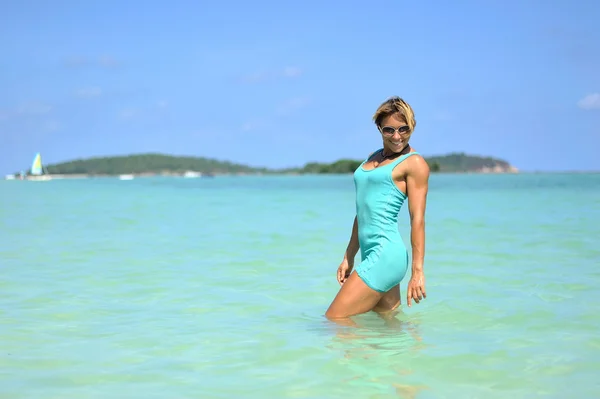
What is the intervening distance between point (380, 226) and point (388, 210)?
0.51 feet

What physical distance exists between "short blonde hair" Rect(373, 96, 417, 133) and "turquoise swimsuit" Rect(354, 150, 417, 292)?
27cm

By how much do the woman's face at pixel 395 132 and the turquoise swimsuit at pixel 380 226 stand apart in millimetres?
112

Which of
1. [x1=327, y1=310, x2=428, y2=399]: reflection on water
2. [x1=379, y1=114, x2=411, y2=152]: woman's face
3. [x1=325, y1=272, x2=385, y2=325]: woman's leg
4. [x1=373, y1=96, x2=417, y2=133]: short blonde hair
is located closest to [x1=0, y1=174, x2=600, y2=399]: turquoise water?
[x1=327, y1=310, x2=428, y2=399]: reflection on water

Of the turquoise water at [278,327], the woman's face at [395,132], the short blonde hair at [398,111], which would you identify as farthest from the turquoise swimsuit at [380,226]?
the turquoise water at [278,327]

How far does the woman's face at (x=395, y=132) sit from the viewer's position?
5.66m

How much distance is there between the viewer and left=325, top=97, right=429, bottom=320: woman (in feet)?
18.5

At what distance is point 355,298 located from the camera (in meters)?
6.11

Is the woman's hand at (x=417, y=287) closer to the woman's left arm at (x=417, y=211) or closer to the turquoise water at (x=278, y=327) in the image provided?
the woman's left arm at (x=417, y=211)

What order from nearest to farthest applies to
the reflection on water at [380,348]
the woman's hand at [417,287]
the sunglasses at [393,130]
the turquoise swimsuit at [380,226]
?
the reflection on water at [380,348] → the woman's hand at [417,287] → the sunglasses at [393,130] → the turquoise swimsuit at [380,226]

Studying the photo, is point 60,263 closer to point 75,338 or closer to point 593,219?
point 75,338

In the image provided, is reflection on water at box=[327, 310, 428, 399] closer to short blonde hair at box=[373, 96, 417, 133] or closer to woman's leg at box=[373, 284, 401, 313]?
woman's leg at box=[373, 284, 401, 313]

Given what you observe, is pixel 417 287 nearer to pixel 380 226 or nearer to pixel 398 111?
pixel 380 226

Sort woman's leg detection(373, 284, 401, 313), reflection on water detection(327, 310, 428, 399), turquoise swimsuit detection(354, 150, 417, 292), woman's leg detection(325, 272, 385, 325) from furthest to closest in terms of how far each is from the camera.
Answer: woman's leg detection(373, 284, 401, 313), woman's leg detection(325, 272, 385, 325), turquoise swimsuit detection(354, 150, 417, 292), reflection on water detection(327, 310, 428, 399)

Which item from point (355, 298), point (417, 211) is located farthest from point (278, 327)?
point (417, 211)
